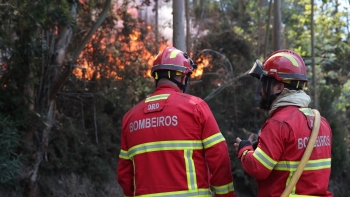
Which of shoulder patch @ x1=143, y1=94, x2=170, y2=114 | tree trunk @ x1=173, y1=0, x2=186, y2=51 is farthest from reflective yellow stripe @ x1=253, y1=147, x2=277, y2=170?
tree trunk @ x1=173, y1=0, x2=186, y2=51

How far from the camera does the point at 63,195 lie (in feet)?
37.1

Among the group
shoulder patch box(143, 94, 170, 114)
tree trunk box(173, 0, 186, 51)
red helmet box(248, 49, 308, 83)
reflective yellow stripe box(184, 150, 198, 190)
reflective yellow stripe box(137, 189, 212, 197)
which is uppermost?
tree trunk box(173, 0, 186, 51)

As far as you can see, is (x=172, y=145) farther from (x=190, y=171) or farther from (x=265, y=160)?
(x=265, y=160)

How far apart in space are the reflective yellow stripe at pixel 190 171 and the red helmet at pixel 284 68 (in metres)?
0.94

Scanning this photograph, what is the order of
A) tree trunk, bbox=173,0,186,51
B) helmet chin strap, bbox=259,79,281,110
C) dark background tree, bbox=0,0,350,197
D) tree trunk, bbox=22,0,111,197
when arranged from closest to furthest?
helmet chin strap, bbox=259,79,281,110, dark background tree, bbox=0,0,350,197, tree trunk, bbox=173,0,186,51, tree trunk, bbox=22,0,111,197

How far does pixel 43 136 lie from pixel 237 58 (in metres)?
8.10

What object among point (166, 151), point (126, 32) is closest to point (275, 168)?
point (166, 151)

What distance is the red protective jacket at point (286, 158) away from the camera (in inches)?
150

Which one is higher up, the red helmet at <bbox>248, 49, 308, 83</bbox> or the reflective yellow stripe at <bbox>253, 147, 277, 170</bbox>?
the red helmet at <bbox>248, 49, 308, 83</bbox>

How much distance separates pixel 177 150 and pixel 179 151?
2 cm

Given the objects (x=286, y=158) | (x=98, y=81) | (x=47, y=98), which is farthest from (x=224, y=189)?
(x=98, y=81)

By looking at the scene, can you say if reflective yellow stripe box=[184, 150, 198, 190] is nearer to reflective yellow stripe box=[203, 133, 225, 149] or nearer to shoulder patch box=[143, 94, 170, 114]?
reflective yellow stripe box=[203, 133, 225, 149]

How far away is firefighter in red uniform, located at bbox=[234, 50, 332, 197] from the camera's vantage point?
383 centimetres

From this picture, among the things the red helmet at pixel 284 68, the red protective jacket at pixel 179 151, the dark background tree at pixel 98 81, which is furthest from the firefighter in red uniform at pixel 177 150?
the dark background tree at pixel 98 81
